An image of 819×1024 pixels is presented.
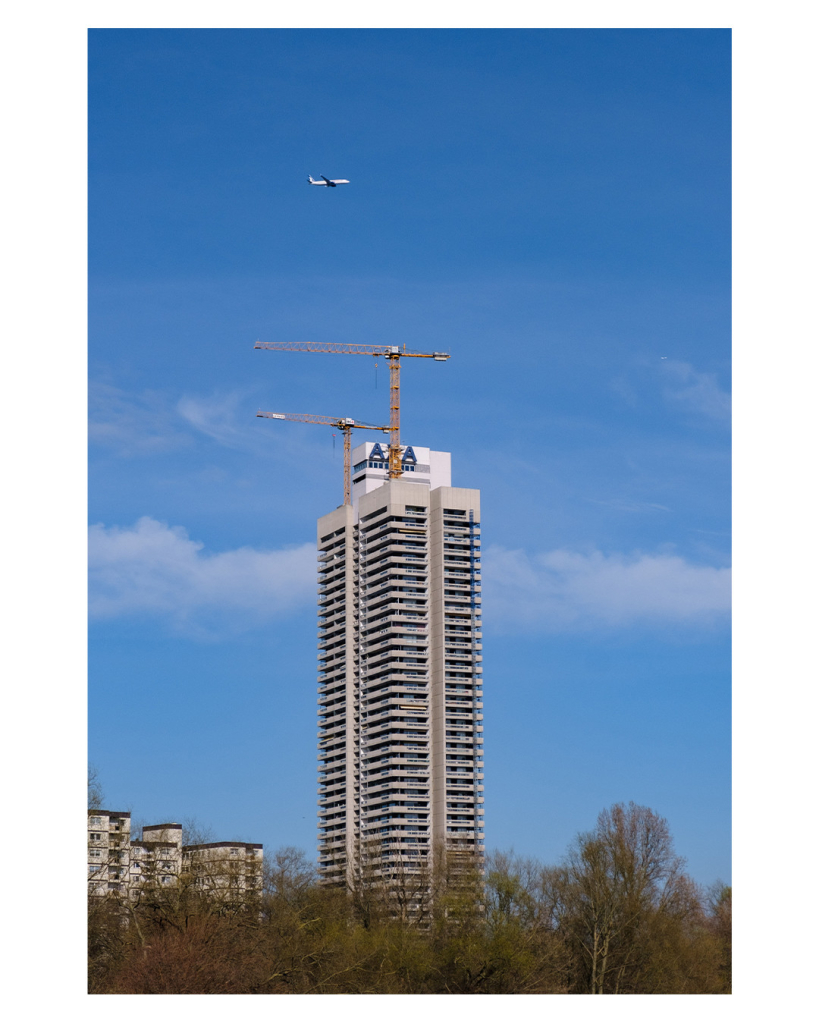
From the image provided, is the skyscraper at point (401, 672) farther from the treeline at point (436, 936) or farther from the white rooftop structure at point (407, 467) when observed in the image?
the treeline at point (436, 936)

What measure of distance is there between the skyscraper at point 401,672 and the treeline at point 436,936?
59.1m

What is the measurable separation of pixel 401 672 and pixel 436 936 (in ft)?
246

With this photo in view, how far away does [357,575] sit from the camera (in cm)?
13175

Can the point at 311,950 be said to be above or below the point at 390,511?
below

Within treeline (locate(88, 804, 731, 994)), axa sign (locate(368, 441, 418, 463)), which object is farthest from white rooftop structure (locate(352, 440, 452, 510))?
treeline (locate(88, 804, 731, 994))

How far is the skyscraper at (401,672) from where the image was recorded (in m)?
118

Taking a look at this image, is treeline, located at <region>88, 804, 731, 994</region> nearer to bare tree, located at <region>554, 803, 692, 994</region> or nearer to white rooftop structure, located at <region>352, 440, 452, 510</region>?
bare tree, located at <region>554, 803, 692, 994</region>

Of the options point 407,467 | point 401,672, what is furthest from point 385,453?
point 401,672

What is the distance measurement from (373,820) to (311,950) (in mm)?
77169

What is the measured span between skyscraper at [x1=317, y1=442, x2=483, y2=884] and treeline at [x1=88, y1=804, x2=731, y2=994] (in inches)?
2328

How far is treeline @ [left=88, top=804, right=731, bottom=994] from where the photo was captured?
3812 cm
